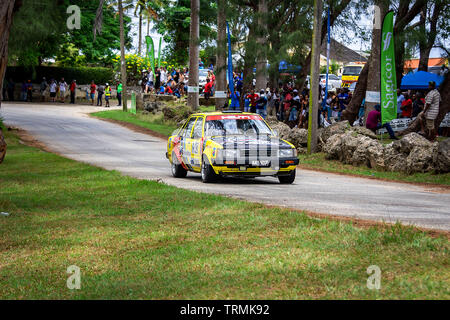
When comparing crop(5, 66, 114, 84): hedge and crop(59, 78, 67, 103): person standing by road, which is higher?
crop(5, 66, 114, 84): hedge

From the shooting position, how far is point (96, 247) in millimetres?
8273

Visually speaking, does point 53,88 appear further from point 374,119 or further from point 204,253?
point 204,253

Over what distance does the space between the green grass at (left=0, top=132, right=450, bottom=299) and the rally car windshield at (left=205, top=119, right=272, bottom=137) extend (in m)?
4.47

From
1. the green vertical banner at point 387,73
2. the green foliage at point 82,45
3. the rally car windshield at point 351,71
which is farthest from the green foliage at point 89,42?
the green vertical banner at point 387,73

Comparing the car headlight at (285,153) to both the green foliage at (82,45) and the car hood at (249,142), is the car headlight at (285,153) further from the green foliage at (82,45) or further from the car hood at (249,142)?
the green foliage at (82,45)

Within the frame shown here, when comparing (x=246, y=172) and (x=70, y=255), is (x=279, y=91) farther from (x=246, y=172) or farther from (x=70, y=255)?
(x=70, y=255)

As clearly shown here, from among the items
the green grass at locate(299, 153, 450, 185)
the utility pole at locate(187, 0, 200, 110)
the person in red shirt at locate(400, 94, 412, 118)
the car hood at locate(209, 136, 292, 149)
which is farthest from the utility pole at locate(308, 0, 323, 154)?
the utility pole at locate(187, 0, 200, 110)

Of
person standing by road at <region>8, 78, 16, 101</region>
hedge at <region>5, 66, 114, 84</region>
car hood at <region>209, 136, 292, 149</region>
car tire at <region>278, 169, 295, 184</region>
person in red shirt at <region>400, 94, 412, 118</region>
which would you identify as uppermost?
hedge at <region>5, 66, 114, 84</region>

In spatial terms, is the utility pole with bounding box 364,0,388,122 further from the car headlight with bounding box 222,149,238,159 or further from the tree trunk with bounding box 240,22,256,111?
the car headlight with bounding box 222,149,238,159

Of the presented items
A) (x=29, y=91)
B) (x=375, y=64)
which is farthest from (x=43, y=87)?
(x=375, y=64)

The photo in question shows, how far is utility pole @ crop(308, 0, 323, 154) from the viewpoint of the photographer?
22766 mm

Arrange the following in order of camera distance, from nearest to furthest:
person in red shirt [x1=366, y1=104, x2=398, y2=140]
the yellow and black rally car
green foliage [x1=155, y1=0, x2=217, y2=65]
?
the yellow and black rally car → person in red shirt [x1=366, y1=104, x2=398, y2=140] → green foliage [x1=155, y1=0, x2=217, y2=65]

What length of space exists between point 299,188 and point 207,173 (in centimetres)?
221

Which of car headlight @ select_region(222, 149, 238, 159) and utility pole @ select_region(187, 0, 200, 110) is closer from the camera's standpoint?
car headlight @ select_region(222, 149, 238, 159)
